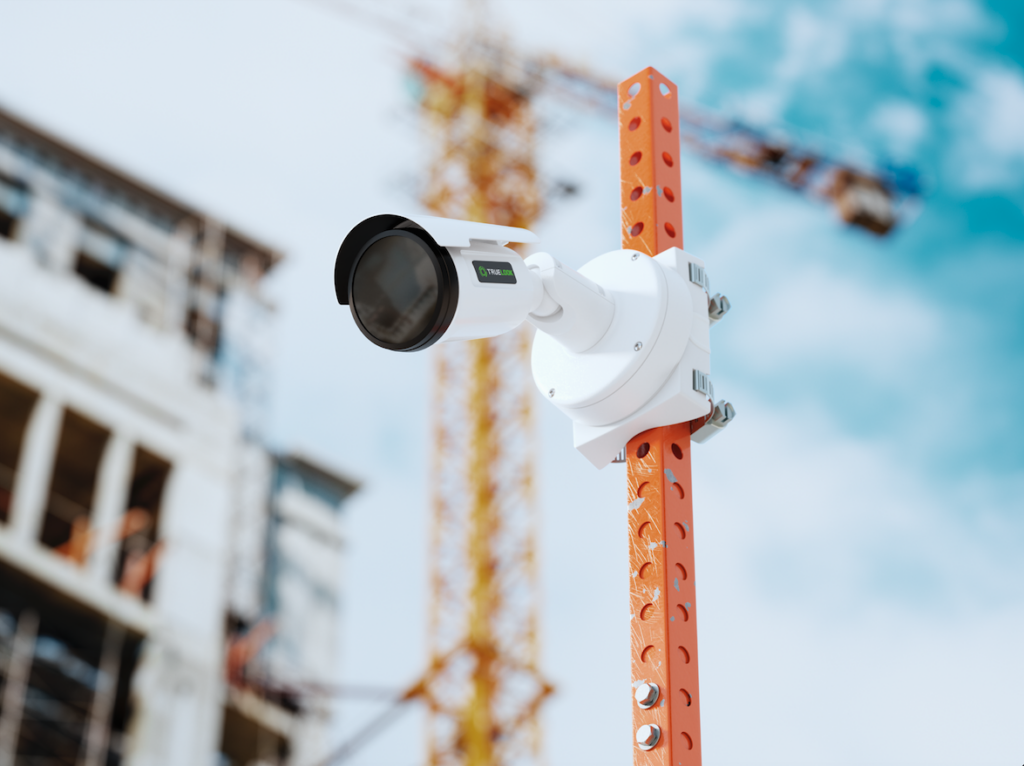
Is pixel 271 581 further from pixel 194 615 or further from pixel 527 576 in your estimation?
pixel 527 576

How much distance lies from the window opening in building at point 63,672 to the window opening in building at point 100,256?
6.12 meters

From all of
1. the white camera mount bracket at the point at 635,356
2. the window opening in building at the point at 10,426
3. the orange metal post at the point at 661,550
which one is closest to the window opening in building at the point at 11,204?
the window opening in building at the point at 10,426

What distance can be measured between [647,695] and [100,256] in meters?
21.1

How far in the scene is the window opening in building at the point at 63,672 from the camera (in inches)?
679

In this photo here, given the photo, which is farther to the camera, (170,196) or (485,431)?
(485,431)

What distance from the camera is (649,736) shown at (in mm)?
1812

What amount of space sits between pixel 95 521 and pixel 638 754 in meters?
18.1

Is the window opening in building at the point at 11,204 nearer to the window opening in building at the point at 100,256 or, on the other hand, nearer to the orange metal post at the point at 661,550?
the window opening in building at the point at 100,256

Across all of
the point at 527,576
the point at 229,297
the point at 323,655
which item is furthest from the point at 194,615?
the point at 527,576

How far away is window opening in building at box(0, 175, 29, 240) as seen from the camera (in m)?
20.2

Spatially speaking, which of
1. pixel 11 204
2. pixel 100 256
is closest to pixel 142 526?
pixel 100 256

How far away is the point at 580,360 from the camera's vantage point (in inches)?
82.5

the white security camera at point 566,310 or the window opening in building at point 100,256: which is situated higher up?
the window opening in building at point 100,256

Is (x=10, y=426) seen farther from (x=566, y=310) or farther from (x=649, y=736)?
(x=649, y=736)
